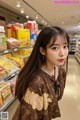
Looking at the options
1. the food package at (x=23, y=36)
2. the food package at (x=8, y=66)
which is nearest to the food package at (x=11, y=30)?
the food package at (x=23, y=36)

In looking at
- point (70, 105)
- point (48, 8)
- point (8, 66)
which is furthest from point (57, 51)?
point (48, 8)

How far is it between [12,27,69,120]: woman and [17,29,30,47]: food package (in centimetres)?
261

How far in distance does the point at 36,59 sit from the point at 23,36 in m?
2.77

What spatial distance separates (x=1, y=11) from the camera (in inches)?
267

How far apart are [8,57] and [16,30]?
1.98 feet

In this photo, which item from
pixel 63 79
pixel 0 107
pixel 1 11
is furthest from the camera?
pixel 1 11

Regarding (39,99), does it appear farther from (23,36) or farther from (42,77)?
(23,36)

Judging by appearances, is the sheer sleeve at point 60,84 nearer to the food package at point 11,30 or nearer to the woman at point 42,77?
the woman at point 42,77

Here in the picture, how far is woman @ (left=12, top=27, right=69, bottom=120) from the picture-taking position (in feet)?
3.65

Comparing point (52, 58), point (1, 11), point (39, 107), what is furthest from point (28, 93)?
point (1, 11)

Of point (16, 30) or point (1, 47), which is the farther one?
point (16, 30)

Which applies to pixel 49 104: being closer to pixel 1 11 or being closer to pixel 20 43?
pixel 20 43

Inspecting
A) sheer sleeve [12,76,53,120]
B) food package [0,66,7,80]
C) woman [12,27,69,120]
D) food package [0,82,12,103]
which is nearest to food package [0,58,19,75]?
food package [0,66,7,80]

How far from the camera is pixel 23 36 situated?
12.9 feet
